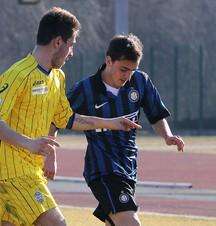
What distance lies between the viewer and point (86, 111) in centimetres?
871

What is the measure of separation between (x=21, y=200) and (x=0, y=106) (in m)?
0.67

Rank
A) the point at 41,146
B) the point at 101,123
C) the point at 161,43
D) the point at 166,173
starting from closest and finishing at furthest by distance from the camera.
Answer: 1. the point at 41,146
2. the point at 101,123
3. the point at 166,173
4. the point at 161,43

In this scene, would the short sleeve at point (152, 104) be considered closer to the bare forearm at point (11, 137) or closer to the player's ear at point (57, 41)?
the player's ear at point (57, 41)

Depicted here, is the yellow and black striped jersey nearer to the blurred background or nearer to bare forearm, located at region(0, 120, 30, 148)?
bare forearm, located at region(0, 120, 30, 148)

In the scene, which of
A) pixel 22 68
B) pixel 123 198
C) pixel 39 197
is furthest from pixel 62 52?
pixel 123 198

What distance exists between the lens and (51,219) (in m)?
7.32

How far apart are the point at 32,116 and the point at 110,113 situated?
51.5 inches

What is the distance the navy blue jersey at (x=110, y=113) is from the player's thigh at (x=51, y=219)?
1249mm

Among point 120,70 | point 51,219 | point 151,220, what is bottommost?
point 151,220

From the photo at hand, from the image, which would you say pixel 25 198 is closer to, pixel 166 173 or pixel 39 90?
pixel 39 90

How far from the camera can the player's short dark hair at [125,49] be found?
8367mm

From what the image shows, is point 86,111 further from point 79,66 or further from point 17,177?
point 79,66

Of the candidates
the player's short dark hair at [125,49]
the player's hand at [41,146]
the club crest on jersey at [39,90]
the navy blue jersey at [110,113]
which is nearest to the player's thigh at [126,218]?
the navy blue jersey at [110,113]

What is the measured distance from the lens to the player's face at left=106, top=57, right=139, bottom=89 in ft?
27.5
